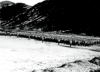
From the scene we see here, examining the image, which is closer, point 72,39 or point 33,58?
point 33,58

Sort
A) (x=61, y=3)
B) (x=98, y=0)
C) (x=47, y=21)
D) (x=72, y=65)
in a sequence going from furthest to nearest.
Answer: (x=61, y=3), (x=47, y=21), (x=98, y=0), (x=72, y=65)

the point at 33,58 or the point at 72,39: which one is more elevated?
the point at 72,39

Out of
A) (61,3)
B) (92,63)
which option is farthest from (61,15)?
(92,63)

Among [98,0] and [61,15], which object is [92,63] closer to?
[98,0]

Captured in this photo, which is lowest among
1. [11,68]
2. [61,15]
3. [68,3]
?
[11,68]

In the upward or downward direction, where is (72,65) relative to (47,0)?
downward

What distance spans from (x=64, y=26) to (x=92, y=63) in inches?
3510

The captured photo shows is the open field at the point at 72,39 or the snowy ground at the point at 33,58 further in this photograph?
the open field at the point at 72,39

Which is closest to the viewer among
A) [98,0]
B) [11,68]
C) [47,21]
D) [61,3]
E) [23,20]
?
[11,68]

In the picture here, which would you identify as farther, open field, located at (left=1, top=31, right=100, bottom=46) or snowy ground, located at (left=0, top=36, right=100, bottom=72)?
open field, located at (left=1, top=31, right=100, bottom=46)

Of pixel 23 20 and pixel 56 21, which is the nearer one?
pixel 56 21

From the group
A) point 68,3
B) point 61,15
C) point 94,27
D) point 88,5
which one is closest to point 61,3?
point 68,3

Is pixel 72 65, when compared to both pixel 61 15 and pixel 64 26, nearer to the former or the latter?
pixel 64 26

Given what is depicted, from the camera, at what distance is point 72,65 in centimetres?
1453
